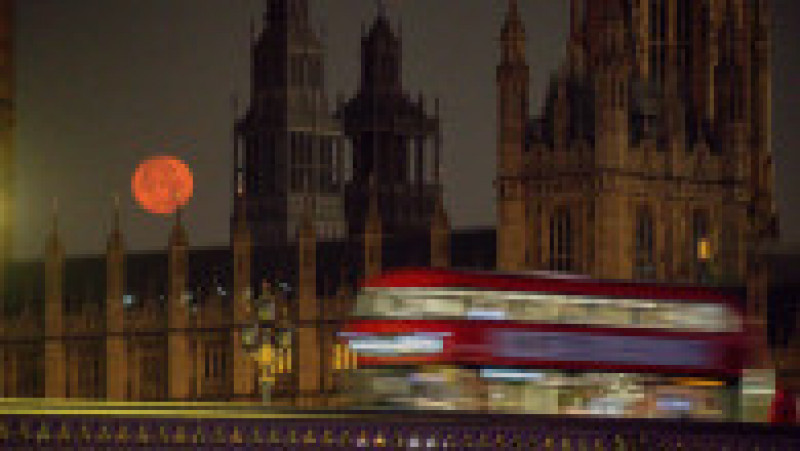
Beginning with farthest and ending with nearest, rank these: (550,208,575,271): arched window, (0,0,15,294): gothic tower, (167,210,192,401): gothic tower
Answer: (0,0,15,294): gothic tower, (167,210,192,401): gothic tower, (550,208,575,271): arched window

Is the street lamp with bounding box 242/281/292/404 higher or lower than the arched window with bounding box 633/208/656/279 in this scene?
lower

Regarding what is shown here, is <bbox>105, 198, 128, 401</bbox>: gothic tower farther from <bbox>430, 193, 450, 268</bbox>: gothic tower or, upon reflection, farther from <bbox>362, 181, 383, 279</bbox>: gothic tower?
<bbox>430, 193, 450, 268</bbox>: gothic tower

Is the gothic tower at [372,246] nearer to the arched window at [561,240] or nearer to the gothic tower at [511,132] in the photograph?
the gothic tower at [511,132]

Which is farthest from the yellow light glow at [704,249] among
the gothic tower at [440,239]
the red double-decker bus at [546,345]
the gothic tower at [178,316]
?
the red double-decker bus at [546,345]

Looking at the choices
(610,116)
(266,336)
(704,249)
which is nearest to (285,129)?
(610,116)

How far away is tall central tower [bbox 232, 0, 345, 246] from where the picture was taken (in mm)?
109562

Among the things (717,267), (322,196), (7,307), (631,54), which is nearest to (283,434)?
(717,267)

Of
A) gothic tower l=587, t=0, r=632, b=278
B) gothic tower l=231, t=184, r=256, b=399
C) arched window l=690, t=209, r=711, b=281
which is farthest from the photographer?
gothic tower l=231, t=184, r=256, b=399

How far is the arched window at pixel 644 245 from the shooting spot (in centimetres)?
8162

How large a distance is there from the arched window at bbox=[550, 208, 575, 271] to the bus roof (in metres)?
26.5

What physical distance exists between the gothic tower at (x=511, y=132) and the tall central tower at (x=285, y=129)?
82.3ft

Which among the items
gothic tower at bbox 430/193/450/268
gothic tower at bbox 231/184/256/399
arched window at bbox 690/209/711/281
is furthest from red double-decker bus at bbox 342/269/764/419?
gothic tower at bbox 231/184/256/399

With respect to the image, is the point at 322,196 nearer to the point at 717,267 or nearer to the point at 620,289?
the point at 717,267

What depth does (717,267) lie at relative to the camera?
80.4 metres
